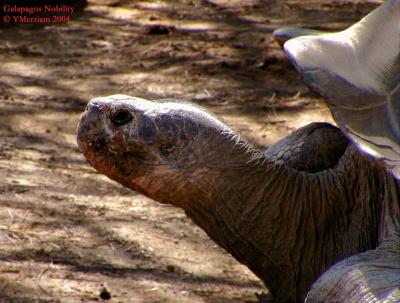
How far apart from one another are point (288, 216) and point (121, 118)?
2.18 feet

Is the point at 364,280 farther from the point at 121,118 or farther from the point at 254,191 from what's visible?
the point at 121,118

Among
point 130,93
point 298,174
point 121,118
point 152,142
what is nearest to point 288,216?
point 298,174

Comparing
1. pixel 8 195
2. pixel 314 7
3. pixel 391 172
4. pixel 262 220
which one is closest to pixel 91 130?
pixel 262 220

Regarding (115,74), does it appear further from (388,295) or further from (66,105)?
(388,295)

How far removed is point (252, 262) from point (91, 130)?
68 cm

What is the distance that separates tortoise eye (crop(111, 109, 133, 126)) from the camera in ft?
9.98

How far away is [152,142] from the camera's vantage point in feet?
10.0

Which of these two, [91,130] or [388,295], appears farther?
[91,130]

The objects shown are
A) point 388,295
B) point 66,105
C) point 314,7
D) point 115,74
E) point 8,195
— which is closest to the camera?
point 388,295

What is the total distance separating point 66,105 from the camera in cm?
559

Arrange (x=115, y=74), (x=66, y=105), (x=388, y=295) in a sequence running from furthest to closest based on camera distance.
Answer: (x=115, y=74) → (x=66, y=105) → (x=388, y=295)

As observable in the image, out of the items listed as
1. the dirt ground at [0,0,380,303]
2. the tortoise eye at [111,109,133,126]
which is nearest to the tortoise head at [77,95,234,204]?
the tortoise eye at [111,109,133,126]

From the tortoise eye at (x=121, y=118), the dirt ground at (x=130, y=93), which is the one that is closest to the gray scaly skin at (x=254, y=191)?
the tortoise eye at (x=121, y=118)

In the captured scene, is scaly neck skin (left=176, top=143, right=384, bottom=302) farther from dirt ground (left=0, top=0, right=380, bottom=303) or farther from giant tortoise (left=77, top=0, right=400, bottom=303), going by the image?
dirt ground (left=0, top=0, right=380, bottom=303)
